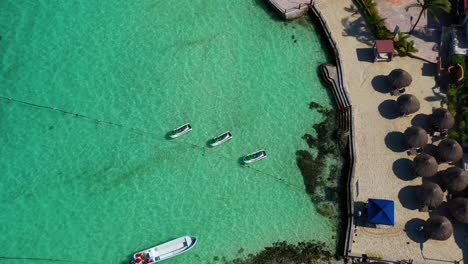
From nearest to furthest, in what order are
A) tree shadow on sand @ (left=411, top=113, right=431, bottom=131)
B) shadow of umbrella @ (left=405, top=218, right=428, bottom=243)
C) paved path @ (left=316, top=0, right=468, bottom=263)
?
paved path @ (left=316, top=0, right=468, bottom=263)
shadow of umbrella @ (left=405, top=218, right=428, bottom=243)
tree shadow on sand @ (left=411, top=113, right=431, bottom=131)

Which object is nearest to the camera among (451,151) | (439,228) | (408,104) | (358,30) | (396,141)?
(439,228)

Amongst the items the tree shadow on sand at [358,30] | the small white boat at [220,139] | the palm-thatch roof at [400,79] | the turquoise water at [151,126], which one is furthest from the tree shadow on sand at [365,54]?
Answer: the small white boat at [220,139]

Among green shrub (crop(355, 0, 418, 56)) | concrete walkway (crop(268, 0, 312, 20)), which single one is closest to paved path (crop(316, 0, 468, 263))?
green shrub (crop(355, 0, 418, 56))

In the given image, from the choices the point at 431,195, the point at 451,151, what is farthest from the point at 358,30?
the point at 431,195

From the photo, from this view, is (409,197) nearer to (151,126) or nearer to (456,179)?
(456,179)

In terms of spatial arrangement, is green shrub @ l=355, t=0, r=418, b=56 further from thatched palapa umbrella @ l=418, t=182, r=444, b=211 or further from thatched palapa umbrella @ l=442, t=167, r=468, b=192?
thatched palapa umbrella @ l=418, t=182, r=444, b=211

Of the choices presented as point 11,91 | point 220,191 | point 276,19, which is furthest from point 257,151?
point 11,91
